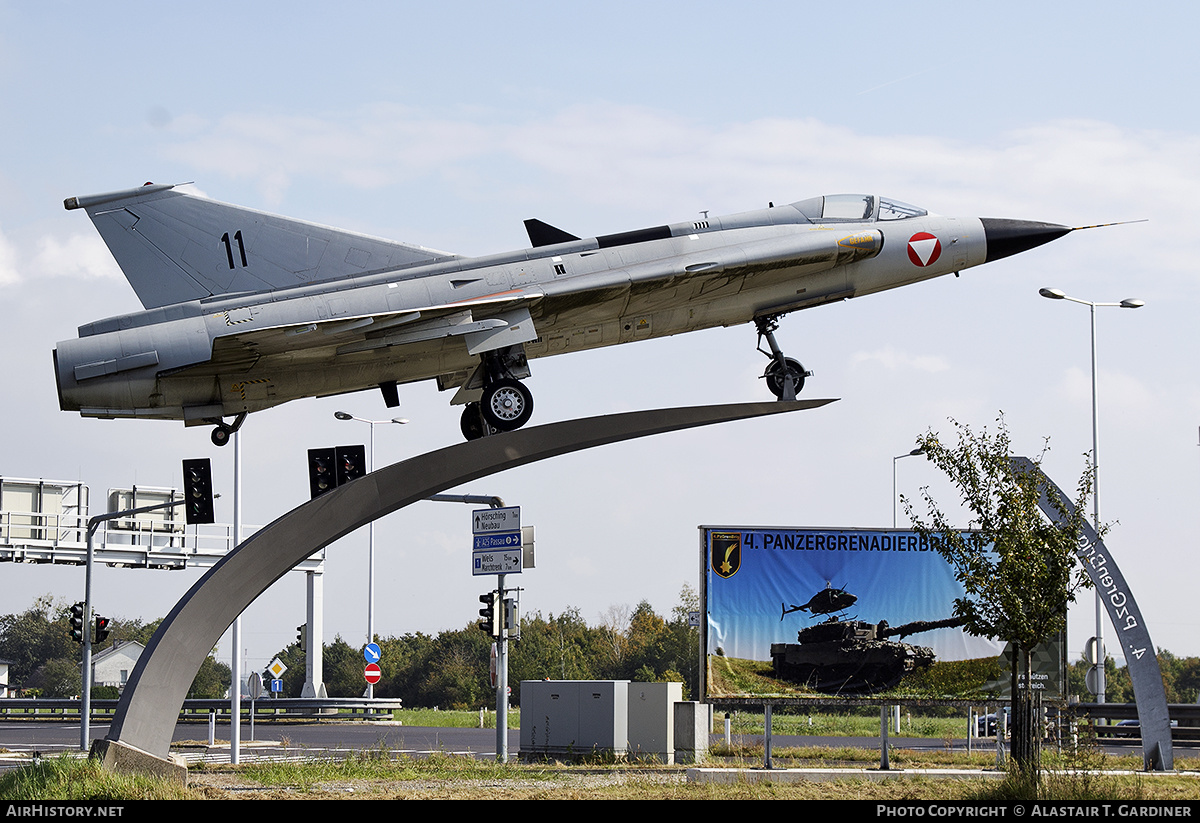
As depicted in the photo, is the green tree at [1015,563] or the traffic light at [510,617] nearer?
the green tree at [1015,563]

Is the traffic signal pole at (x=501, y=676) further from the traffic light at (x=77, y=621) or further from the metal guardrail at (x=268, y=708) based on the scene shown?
the metal guardrail at (x=268, y=708)

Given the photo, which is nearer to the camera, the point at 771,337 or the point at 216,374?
the point at 216,374

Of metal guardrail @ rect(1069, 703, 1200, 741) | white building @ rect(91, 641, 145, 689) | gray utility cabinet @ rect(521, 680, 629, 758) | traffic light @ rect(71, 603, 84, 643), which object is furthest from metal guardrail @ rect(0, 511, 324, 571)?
white building @ rect(91, 641, 145, 689)

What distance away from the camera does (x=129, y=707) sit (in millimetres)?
12961

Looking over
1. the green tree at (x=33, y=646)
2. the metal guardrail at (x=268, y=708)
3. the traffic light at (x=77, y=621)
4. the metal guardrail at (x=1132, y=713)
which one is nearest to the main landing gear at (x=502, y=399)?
the metal guardrail at (x=1132, y=713)

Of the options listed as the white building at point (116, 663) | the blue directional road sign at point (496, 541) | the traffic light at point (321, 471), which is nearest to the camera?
the traffic light at point (321, 471)

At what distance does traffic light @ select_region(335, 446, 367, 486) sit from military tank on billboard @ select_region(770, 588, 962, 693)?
9.75 metres

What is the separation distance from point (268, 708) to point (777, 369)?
121 feet

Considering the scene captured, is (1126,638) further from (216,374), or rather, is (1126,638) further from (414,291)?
(216,374)

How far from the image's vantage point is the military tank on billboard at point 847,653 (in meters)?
22.5

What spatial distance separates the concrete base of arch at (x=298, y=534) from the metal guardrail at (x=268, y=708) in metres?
33.3

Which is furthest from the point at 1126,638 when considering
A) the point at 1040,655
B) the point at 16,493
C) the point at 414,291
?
the point at 16,493
